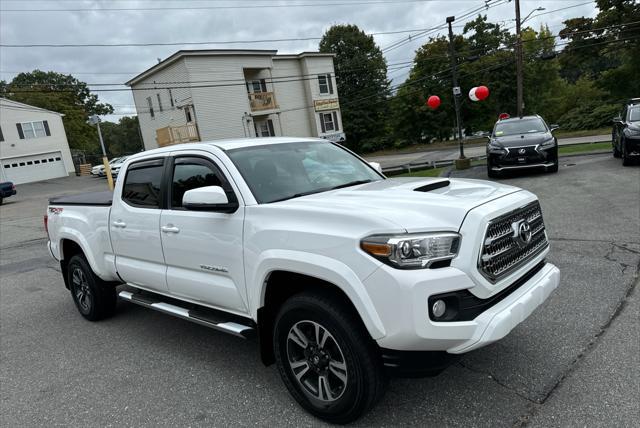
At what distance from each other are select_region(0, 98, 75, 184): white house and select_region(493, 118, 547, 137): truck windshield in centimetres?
4006

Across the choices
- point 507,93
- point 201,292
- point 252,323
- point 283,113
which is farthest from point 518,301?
point 507,93

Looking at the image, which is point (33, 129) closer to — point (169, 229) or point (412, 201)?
point (169, 229)

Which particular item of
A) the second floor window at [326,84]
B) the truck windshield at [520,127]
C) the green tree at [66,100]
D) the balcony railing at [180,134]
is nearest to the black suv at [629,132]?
the truck windshield at [520,127]

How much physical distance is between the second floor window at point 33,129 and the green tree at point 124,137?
144 ft

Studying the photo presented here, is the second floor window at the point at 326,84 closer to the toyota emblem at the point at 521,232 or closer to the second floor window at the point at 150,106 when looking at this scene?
the second floor window at the point at 150,106

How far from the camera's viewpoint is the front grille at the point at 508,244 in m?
2.67

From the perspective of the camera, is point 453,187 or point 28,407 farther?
point 28,407

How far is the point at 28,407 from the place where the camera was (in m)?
3.56

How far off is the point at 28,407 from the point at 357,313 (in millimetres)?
2729

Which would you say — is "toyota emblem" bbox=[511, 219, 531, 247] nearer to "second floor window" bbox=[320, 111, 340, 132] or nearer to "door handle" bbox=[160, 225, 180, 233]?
"door handle" bbox=[160, 225, 180, 233]

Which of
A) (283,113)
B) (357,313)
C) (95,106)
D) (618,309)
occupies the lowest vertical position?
(618,309)

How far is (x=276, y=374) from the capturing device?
12.1 feet

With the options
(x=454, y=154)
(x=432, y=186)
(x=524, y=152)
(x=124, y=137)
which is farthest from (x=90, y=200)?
(x=124, y=137)

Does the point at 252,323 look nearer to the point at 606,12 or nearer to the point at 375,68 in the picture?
the point at 606,12
